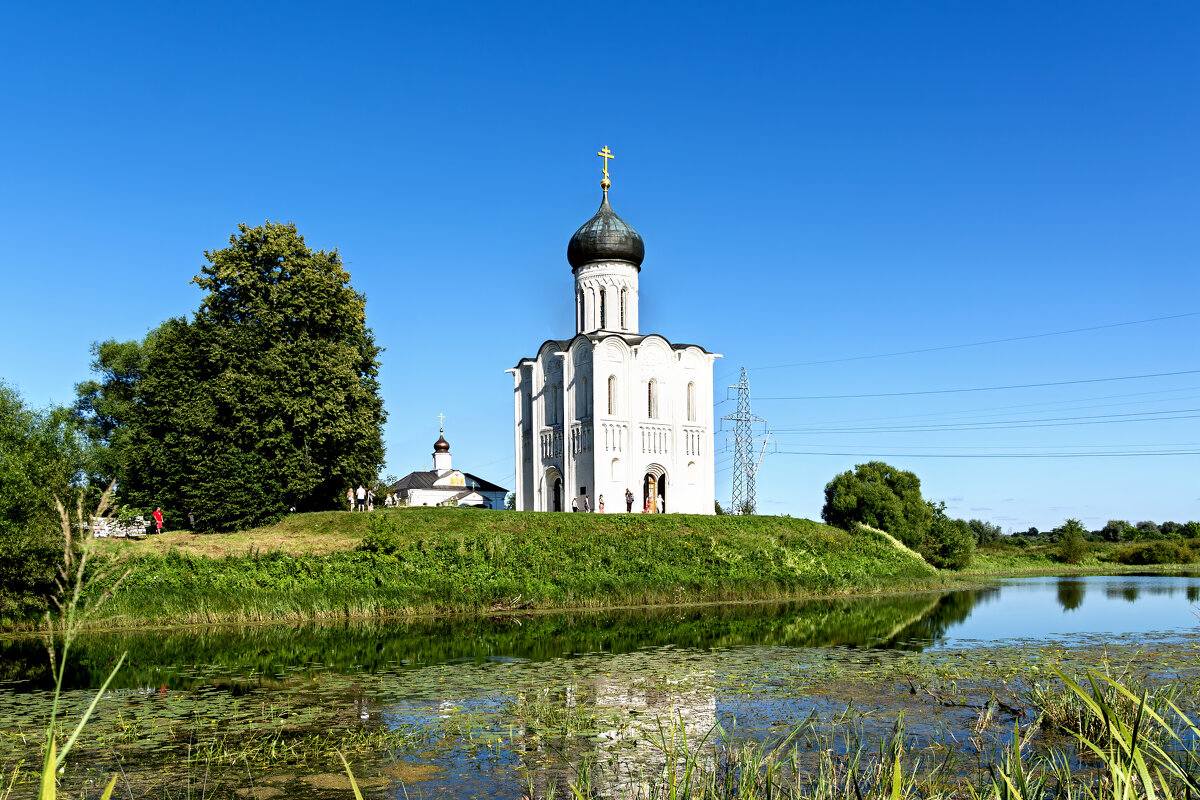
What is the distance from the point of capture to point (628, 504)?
3616 centimetres

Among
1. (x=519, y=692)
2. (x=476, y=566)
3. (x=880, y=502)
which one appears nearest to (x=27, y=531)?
(x=476, y=566)

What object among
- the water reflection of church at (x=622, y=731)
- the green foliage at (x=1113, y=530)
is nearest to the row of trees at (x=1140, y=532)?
the green foliage at (x=1113, y=530)

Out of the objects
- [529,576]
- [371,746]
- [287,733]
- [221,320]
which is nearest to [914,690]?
[371,746]

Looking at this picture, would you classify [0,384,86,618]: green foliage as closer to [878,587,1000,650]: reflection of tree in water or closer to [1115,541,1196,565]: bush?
[878,587,1000,650]: reflection of tree in water

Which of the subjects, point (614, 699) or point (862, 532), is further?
point (862, 532)

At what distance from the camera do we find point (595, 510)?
37.2 metres

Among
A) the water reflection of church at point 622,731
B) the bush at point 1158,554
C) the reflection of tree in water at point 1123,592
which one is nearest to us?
the water reflection of church at point 622,731

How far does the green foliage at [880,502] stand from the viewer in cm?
4566

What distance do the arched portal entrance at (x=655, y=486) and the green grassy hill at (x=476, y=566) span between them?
463 centimetres

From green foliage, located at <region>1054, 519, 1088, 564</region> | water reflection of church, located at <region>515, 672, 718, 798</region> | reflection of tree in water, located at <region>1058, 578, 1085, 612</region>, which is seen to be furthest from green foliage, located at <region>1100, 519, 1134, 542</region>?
water reflection of church, located at <region>515, 672, 718, 798</region>

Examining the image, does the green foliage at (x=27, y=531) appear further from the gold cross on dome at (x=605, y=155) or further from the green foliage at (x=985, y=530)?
the green foliage at (x=985, y=530)

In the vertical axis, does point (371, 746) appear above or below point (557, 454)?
below

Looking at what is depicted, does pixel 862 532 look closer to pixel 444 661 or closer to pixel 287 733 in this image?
pixel 444 661

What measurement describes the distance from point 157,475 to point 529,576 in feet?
43.6
